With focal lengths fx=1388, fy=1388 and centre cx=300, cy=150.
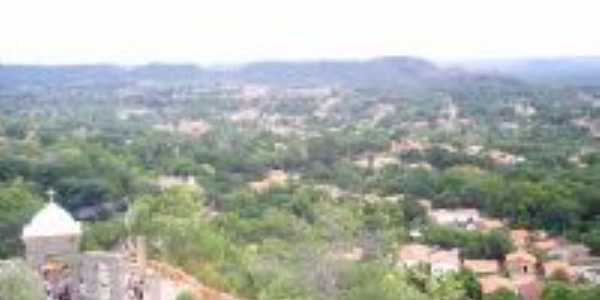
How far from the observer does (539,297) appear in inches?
1426

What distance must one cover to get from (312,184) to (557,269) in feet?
72.6

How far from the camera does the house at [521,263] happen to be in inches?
1702

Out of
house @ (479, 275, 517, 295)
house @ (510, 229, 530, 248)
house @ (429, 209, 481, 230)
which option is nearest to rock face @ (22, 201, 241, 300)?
house @ (479, 275, 517, 295)

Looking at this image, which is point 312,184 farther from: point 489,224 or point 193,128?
point 193,128

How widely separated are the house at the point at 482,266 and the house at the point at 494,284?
3.67ft

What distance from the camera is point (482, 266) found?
43.9 m

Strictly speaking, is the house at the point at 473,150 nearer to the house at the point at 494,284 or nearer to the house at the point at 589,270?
the house at the point at 589,270

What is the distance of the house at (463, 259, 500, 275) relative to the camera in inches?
1662

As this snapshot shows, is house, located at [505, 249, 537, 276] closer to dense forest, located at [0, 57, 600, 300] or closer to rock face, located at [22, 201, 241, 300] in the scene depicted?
dense forest, located at [0, 57, 600, 300]

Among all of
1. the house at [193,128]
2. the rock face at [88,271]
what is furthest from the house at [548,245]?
the house at [193,128]

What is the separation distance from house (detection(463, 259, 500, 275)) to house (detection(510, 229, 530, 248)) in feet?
6.56

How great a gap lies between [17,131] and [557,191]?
137ft

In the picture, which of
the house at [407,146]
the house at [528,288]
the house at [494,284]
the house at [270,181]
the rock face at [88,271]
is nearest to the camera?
the rock face at [88,271]

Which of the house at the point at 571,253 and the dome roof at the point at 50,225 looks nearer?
the dome roof at the point at 50,225
